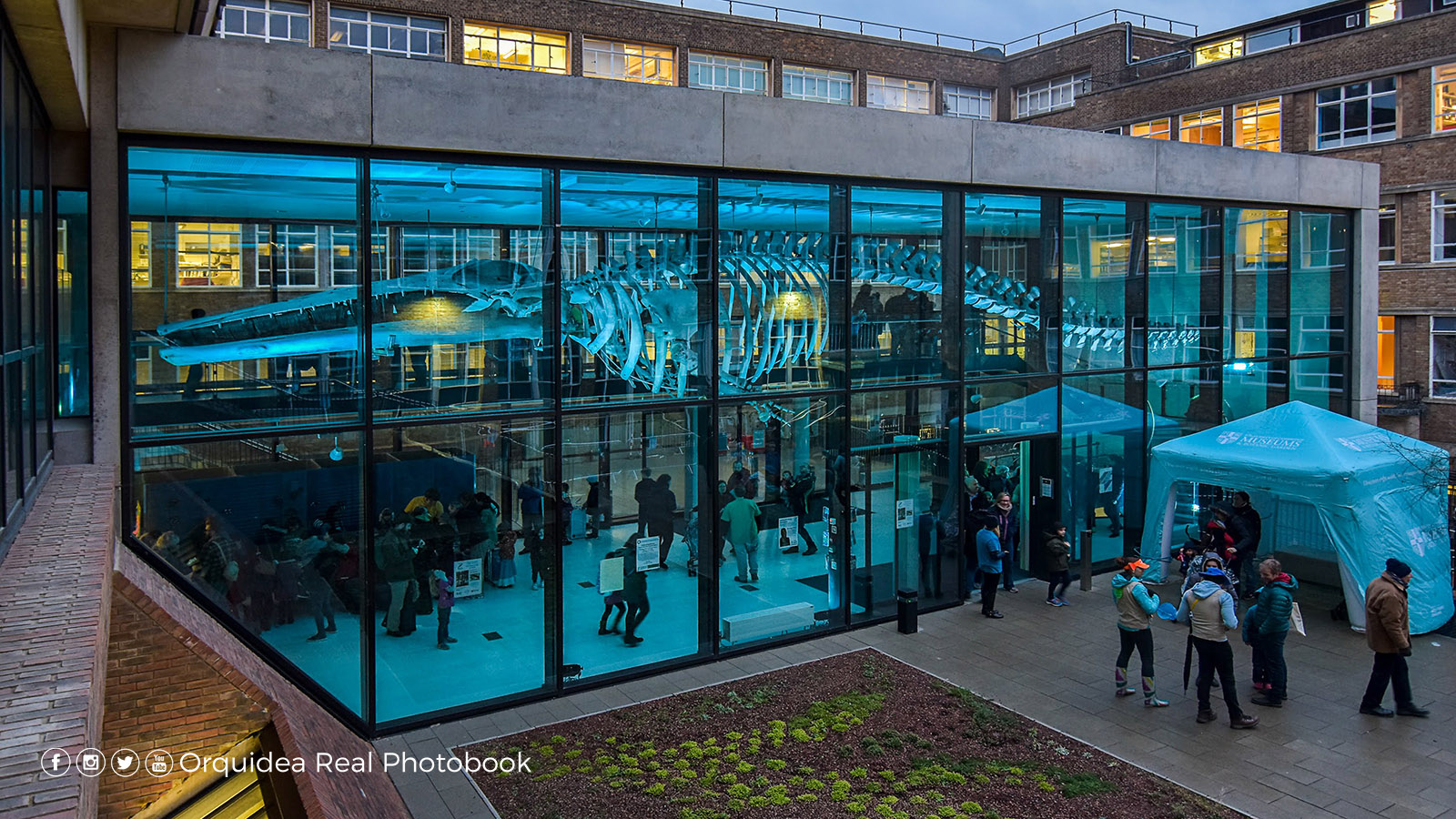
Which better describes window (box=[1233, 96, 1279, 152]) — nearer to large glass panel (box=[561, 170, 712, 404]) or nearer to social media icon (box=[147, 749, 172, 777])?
large glass panel (box=[561, 170, 712, 404])

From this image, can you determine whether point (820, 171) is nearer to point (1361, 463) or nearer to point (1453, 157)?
point (1361, 463)

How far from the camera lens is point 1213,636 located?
9797 mm

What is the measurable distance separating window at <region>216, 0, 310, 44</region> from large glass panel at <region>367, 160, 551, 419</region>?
31.8m

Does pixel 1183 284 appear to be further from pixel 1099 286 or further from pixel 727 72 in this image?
pixel 727 72

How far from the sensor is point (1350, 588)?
41.3 ft

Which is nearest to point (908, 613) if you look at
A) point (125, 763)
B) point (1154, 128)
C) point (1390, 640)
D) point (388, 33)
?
point (1390, 640)

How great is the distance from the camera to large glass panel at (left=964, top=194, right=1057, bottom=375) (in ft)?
46.6

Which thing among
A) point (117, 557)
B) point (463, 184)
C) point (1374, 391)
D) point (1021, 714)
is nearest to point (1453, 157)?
point (1374, 391)

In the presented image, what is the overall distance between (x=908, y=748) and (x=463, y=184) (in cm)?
661

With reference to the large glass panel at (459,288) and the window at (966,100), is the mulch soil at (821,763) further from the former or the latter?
the window at (966,100)

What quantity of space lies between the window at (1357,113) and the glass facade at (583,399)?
21130 millimetres

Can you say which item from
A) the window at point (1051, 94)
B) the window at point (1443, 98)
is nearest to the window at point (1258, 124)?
the window at point (1443, 98)

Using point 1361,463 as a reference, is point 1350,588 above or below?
below

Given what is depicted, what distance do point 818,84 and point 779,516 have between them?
130 feet
